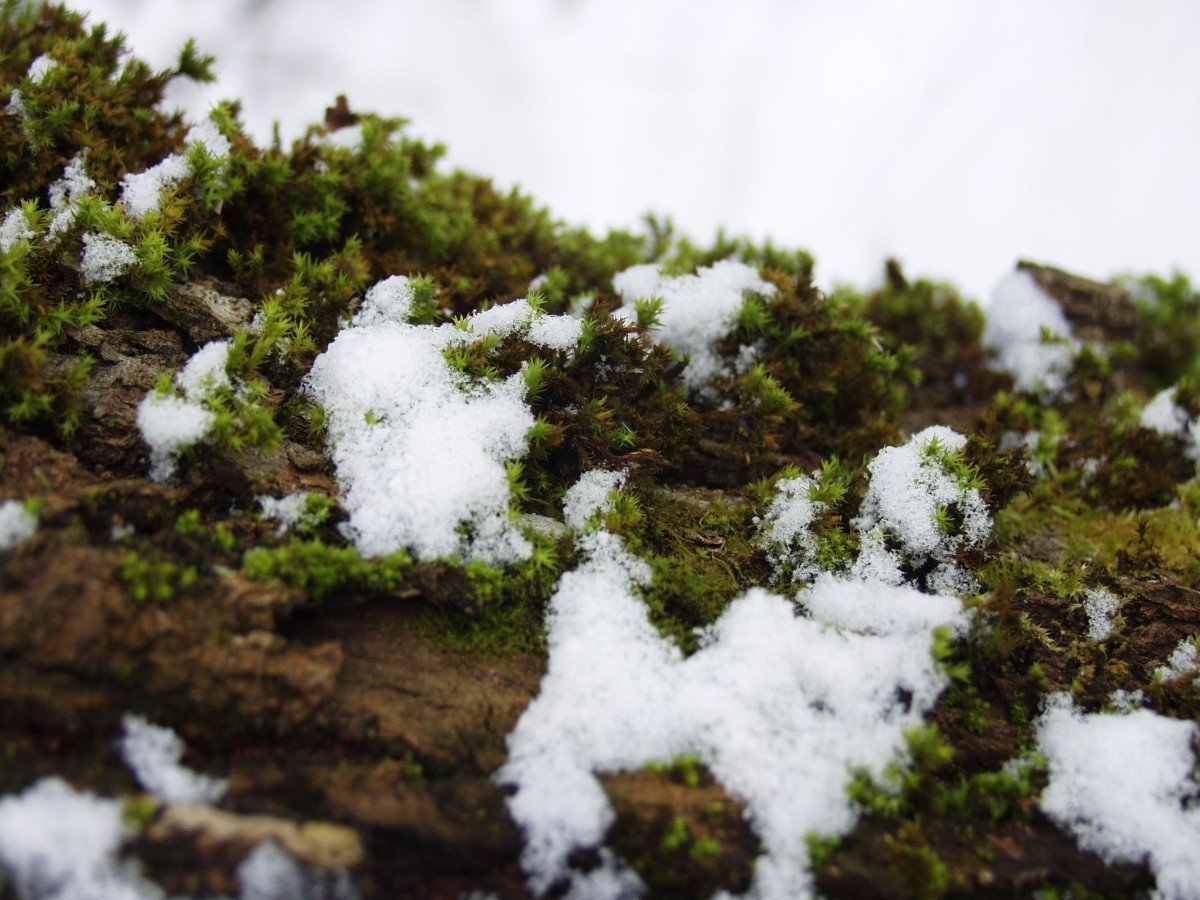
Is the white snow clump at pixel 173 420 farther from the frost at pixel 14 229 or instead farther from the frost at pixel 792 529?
the frost at pixel 792 529

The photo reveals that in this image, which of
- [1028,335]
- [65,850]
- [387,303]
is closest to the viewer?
[65,850]

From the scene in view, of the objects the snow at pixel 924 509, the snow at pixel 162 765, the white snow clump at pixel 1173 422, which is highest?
the white snow clump at pixel 1173 422

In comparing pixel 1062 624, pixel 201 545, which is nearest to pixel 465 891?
pixel 201 545

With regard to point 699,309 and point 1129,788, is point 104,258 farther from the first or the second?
point 1129,788

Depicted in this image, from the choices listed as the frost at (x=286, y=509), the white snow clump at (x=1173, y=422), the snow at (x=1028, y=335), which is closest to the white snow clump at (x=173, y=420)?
the frost at (x=286, y=509)

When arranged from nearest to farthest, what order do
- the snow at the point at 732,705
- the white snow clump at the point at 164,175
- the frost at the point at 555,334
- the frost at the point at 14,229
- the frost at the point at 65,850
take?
1. the frost at the point at 65,850
2. the snow at the point at 732,705
3. the frost at the point at 14,229
4. the frost at the point at 555,334
5. the white snow clump at the point at 164,175

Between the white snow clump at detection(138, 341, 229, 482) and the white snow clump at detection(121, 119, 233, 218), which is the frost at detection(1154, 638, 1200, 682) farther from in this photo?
the white snow clump at detection(121, 119, 233, 218)

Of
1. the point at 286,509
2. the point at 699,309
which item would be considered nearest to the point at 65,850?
the point at 286,509
